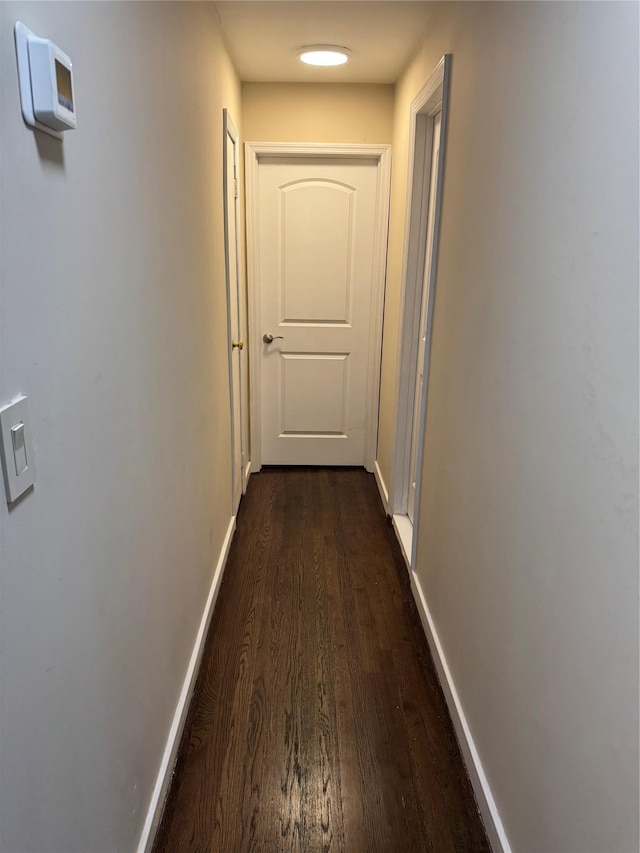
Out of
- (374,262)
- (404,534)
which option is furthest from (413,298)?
(404,534)

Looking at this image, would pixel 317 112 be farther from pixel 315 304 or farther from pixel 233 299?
pixel 233 299

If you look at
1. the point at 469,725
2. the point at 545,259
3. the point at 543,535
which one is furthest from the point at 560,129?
the point at 469,725

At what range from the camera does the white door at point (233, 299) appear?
2.67 meters

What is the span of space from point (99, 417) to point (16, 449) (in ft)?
1.02

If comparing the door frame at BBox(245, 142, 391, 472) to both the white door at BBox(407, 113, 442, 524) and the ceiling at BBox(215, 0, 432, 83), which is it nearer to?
the ceiling at BBox(215, 0, 432, 83)

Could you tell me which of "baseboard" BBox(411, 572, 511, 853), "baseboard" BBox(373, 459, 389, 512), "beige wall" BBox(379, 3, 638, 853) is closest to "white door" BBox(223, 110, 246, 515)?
"baseboard" BBox(373, 459, 389, 512)

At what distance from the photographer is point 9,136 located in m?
0.72

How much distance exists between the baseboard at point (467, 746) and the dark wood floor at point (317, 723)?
0.16ft

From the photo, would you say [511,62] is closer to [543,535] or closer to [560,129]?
[560,129]

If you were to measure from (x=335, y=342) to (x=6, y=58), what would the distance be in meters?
3.11

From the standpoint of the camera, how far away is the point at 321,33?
2.51m

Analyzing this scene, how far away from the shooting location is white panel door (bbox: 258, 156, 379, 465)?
3.53 m

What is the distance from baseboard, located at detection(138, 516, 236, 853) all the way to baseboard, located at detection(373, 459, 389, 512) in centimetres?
121

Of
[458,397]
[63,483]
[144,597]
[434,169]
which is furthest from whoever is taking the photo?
[434,169]
